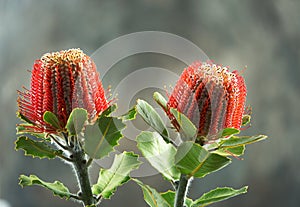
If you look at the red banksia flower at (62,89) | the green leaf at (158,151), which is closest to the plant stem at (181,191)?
the green leaf at (158,151)

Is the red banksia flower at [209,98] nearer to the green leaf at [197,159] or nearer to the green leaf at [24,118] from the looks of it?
the green leaf at [197,159]

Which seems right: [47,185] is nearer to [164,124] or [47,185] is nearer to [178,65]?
[164,124]

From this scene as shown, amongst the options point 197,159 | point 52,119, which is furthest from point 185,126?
point 52,119

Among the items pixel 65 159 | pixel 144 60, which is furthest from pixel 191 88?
pixel 144 60

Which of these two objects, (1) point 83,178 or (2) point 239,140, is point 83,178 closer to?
(1) point 83,178

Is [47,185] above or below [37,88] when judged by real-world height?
below

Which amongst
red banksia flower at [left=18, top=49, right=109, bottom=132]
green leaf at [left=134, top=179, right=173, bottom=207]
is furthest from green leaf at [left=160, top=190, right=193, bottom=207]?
red banksia flower at [left=18, top=49, right=109, bottom=132]
